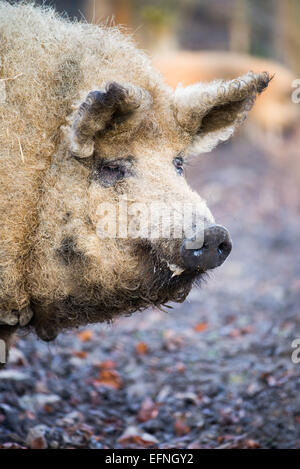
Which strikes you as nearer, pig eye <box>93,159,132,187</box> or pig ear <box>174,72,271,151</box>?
pig eye <box>93,159,132,187</box>

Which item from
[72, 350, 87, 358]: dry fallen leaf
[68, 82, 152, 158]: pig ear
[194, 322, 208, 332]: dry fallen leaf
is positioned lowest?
[72, 350, 87, 358]: dry fallen leaf

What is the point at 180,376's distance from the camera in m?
6.42

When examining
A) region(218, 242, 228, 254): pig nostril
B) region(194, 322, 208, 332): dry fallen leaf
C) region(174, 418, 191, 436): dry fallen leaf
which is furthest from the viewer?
region(194, 322, 208, 332): dry fallen leaf

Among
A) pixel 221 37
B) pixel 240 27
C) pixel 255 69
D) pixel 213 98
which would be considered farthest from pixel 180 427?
pixel 221 37

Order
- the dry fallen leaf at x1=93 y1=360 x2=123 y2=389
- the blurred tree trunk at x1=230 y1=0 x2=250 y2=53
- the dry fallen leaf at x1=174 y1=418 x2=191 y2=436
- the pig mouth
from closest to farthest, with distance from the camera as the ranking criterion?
the pig mouth < the dry fallen leaf at x1=174 y1=418 x2=191 y2=436 < the dry fallen leaf at x1=93 y1=360 x2=123 y2=389 < the blurred tree trunk at x1=230 y1=0 x2=250 y2=53

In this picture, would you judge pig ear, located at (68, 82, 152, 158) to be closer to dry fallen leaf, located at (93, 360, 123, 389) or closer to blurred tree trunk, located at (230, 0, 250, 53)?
dry fallen leaf, located at (93, 360, 123, 389)

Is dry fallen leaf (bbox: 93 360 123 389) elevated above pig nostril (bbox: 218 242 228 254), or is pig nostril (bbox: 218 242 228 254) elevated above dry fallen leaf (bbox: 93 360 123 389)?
pig nostril (bbox: 218 242 228 254)

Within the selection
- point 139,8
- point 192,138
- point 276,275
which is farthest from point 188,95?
point 139,8

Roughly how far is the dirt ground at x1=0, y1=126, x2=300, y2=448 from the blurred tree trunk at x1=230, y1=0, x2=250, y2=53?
573 inches

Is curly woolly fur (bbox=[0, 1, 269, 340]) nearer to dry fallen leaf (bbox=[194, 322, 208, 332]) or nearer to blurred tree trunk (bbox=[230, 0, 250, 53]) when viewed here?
dry fallen leaf (bbox=[194, 322, 208, 332])

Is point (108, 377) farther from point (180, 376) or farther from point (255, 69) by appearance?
point (255, 69)

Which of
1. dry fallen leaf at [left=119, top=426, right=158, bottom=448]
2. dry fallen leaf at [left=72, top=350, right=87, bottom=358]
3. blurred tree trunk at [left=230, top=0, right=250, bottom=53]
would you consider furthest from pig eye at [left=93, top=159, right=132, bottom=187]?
blurred tree trunk at [left=230, top=0, right=250, bottom=53]

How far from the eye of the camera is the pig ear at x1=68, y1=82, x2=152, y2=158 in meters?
3.52

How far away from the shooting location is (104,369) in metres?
6.62
